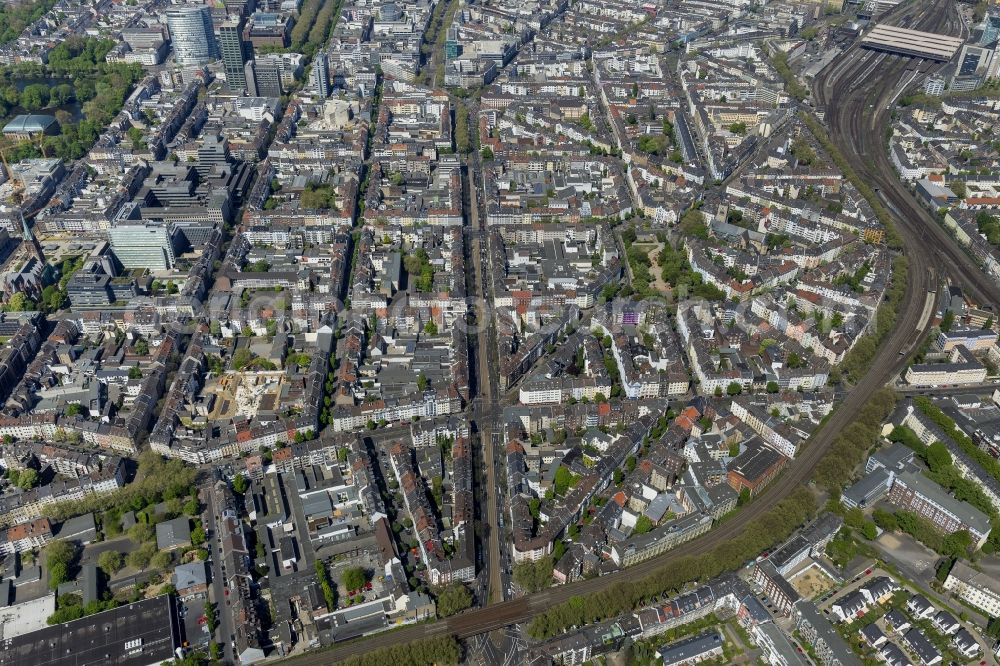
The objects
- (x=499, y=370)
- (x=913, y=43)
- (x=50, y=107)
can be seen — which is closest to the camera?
(x=499, y=370)

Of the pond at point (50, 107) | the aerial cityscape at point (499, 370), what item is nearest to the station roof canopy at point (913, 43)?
the aerial cityscape at point (499, 370)

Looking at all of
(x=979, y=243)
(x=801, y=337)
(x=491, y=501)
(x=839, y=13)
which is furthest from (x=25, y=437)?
(x=839, y=13)

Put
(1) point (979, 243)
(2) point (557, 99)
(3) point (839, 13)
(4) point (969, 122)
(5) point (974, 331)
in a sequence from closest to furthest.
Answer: (5) point (974, 331), (1) point (979, 243), (4) point (969, 122), (2) point (557, 99), (3) point (839, 13)

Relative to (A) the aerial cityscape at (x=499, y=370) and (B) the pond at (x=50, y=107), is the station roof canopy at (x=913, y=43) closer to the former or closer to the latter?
(A) the aerial cityscape at (x=499, y=370)

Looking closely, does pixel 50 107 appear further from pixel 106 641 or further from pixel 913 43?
pixel 913 43

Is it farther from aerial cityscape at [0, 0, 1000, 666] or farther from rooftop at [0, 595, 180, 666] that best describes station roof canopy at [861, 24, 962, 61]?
rooftop at [0, 595, 180, 666]

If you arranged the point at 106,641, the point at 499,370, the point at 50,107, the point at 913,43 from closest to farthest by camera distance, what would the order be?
the point at 106,641, the point at 499,370, the point at 50,107, the point at 913,43

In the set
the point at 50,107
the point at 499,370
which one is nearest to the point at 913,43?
the point at 499,370

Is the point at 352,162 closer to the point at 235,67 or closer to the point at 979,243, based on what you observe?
the point at 235,67
